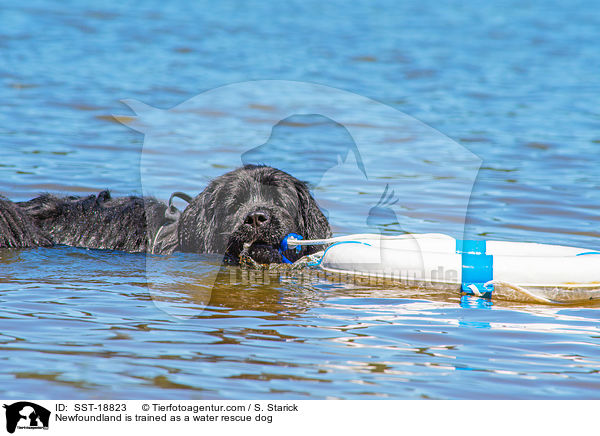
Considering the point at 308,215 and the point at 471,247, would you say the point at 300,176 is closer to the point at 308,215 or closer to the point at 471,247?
the point at 308,215

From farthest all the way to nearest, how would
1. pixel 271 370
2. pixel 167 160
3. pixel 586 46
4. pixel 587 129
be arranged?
pixel 586 46 → pixel 587 129 → pixel 167 160 → pixel 271 370

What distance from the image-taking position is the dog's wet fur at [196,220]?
6.64 m

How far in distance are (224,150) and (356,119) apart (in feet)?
9.31

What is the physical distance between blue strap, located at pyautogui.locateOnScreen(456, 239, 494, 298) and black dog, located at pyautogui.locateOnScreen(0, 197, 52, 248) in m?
3.55

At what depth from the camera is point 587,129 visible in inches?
520

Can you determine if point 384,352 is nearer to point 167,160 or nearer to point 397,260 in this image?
point 397,260

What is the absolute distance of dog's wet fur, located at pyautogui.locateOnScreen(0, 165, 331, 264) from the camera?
21.8 feet

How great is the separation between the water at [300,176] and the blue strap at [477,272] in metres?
0.17

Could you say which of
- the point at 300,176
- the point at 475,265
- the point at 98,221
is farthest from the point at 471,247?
the point at 300,176
